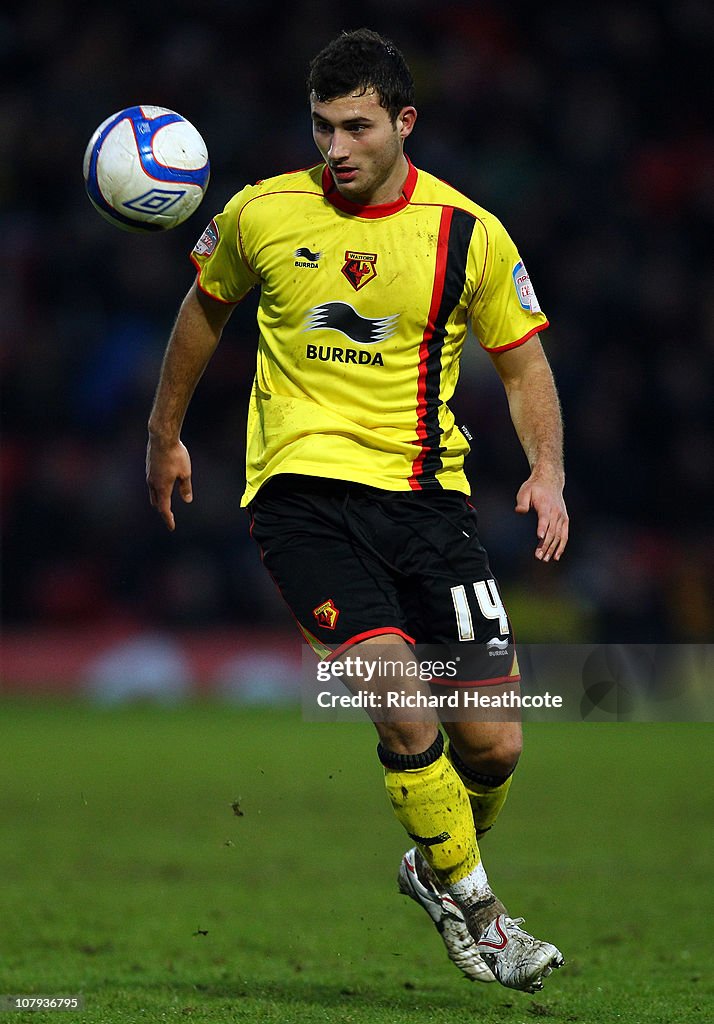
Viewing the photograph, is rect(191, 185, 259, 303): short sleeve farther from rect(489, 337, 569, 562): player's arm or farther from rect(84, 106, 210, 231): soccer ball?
rect(489, 337, 569, 562): player's arm

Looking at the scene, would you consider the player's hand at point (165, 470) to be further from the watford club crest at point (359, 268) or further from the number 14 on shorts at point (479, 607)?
the number 14 on shorts at point (479, 607)

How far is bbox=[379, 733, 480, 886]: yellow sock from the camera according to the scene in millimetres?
→ 4035

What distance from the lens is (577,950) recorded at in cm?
511

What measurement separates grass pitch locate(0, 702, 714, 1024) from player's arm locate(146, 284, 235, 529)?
1121 mm

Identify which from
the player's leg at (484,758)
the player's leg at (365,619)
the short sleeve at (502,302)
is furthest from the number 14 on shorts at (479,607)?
the short sleeve at (502,302)

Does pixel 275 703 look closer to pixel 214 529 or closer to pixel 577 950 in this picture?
pixel 214 529

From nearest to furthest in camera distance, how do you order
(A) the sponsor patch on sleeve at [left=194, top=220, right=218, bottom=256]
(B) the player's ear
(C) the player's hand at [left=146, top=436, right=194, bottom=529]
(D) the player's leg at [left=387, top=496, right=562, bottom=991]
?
(D) the player's leg at [left=387, top=496, right=562, bottom=991], (B) the player's ear, (A) the sponsor patch on sleeve at [left=194, top=220, right=218, bottom=256], (C) the player's hand at [left=146, top=436, right=194, bottom=529]

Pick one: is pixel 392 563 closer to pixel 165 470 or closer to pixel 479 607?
pixel 479 607

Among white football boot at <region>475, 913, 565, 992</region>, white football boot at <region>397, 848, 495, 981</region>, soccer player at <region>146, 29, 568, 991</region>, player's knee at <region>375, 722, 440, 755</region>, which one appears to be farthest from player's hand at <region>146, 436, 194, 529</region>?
white football boot at <region>475, 913, 565, 992</region>

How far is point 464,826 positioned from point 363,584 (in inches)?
28.0

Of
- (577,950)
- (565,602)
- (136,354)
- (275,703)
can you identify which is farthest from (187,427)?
(577,950)

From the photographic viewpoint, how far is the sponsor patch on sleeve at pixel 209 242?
4.46m

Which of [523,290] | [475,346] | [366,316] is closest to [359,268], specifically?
[366,316]

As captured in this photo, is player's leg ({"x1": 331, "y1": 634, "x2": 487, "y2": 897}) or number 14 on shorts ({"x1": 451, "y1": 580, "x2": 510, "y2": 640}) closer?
player's leg ({"x1": 331, "y1": 634, "x2": 487, "y2": 897})
